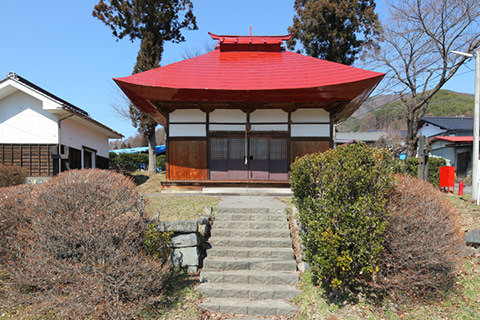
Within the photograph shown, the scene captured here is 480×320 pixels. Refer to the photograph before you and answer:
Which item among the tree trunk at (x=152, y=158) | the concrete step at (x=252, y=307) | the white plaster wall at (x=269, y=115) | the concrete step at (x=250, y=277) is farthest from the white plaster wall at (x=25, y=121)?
the concrete step at (x=252, y=307)

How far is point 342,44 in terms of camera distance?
21.6 metres

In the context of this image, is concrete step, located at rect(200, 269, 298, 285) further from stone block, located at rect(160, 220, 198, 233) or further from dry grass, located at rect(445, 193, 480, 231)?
dry grass, located at rect(445, 193, 480, 231)

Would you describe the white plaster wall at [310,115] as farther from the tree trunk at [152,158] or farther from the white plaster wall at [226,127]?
the tree trunk at [152,158]

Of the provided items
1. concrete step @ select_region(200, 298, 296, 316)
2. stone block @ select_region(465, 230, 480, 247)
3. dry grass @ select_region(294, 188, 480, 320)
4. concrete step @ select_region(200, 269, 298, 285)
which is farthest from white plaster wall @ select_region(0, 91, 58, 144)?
stone block @ select_region(465, 230, 480, 247)

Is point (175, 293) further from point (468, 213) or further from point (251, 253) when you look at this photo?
point (468, 213)

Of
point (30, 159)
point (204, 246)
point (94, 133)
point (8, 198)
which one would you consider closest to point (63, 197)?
point (8, 198)

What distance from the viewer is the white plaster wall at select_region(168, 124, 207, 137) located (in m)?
11.3

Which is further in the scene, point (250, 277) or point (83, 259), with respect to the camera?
point (250, 277)

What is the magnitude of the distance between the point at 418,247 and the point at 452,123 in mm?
30149

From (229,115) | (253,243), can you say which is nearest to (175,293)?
(253,243)

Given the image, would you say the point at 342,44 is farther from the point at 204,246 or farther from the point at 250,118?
the point at 204,246

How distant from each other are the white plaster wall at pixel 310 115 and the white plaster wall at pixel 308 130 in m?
0.19

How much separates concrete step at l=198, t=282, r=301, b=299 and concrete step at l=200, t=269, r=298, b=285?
17 centimetres

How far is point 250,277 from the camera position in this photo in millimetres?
5297
